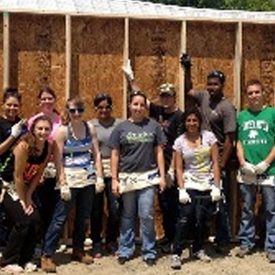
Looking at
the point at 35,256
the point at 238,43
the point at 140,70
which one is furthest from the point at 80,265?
the point at 238,43

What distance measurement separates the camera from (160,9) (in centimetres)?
1005

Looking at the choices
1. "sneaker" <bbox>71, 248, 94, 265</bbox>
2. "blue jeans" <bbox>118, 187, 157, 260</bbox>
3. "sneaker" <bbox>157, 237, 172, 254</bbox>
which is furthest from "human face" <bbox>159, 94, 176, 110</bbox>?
"sneaker" <bbox>71, 248, 94, 265</bbox>

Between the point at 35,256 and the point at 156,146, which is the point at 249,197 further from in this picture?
the point at 35,256

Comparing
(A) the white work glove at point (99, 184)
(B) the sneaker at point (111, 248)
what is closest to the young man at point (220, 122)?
(B) the sneaker at point (111, 248)

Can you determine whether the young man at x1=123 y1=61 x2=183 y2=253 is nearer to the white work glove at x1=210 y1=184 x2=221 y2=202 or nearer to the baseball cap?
the baseball cap

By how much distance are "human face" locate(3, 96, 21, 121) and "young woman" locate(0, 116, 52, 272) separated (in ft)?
1.43

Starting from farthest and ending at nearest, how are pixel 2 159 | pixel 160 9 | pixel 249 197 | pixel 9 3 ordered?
pixel 160 9, pixel 9 3, pixel 249 197, pixel 2 159

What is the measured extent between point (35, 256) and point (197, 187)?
2059mm

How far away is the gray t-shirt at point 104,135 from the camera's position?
7.54m

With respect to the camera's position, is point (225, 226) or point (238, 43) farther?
point (238, 43)

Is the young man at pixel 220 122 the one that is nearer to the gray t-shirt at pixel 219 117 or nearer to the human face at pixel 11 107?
the gray t-shirt at pixel 219 117

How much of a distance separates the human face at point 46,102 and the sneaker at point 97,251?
5.72 ft

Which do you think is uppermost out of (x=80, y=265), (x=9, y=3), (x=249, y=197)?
(x=9, y=3)

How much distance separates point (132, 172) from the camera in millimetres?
7250
